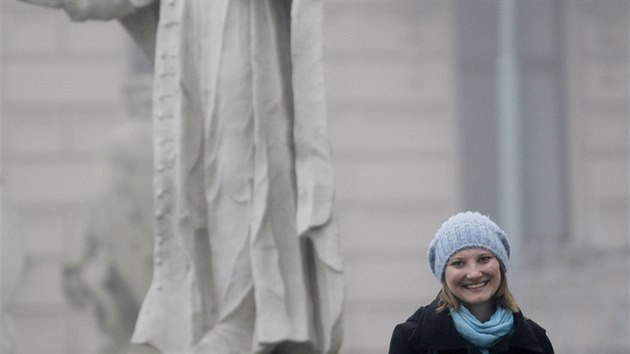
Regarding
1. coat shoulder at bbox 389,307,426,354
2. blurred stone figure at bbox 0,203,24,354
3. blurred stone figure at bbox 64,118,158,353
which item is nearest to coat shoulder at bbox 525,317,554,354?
coat shoulder at bbox 389,307,426,354

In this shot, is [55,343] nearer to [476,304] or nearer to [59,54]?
[59,54]

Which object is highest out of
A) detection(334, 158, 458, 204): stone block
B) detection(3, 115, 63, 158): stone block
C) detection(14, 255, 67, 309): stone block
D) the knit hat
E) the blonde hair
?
detection(3, 115, 63, 158): stone block

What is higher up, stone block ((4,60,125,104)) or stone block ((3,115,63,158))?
stone block ((4,60,125,104))

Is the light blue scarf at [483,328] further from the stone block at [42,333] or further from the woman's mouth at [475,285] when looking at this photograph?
the stone block at [42,333]

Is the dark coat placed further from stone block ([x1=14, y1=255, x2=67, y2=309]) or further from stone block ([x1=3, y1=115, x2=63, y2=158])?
stone block ([x1=3, y1=115, x2=63, y2=158])

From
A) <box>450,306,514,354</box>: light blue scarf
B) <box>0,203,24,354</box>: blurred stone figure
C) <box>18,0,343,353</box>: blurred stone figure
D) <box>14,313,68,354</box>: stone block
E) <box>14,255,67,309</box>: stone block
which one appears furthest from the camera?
<box>14,255,67,309</box>: stone block

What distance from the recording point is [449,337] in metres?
6.63

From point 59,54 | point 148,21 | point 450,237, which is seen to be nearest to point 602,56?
point 59,54

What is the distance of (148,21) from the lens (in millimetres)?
9820

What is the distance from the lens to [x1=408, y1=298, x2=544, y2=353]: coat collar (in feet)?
21.7

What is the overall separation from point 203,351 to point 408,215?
10253 millimetres

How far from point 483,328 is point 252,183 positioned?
9.09 feet

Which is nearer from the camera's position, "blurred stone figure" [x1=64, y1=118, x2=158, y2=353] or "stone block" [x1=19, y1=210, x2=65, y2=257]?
"blurred stone figure" [x1=64, y1=118, x2=158, y2=353]

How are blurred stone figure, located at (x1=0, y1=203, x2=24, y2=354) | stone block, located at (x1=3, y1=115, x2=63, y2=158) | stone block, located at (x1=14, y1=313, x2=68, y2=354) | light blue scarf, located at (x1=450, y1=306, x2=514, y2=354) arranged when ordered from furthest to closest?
stone block, located at (x1=3, y1=115, x2=63, y2=158), stone block, located at (x1=14, y1=313, x2=68, y2=354), blurred stone figure, located at (x1=0, y1=203, x2=24, y2=354), light blue scarf, located at (x1=450, y1=306, x2=514, y2=354)
